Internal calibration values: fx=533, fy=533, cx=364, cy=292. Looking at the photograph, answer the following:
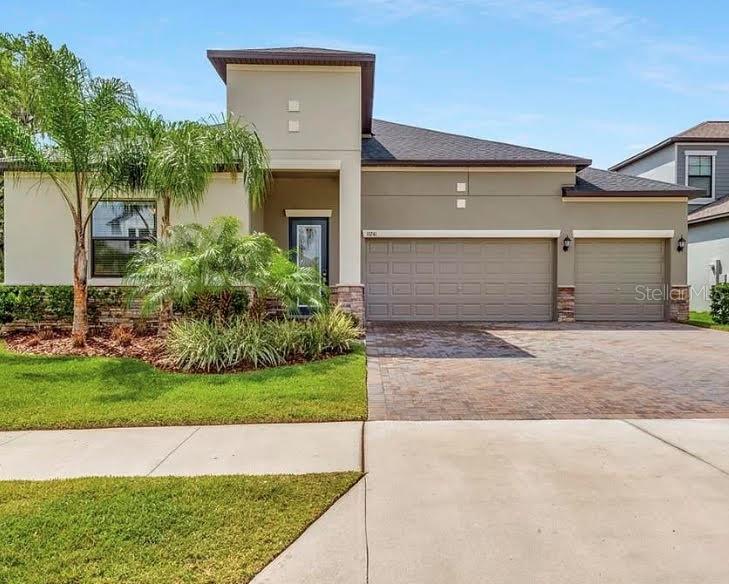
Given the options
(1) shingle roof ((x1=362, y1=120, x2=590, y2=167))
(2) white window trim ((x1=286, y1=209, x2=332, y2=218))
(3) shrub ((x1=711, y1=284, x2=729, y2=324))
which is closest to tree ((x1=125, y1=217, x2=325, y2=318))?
(2) white window trim ((x1=286, y1=209, x2=332, y2=218))

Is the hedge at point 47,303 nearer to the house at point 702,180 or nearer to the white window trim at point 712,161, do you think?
the house at point 702,180

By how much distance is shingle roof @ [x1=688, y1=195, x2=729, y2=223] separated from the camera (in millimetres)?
18203

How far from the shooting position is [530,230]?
51.0 feet

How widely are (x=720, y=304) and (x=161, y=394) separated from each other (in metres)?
15.6

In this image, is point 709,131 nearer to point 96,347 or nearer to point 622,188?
point 622,188

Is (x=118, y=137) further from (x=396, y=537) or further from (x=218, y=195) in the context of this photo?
(x=396, y=537)

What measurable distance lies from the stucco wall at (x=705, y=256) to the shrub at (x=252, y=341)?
15.1m

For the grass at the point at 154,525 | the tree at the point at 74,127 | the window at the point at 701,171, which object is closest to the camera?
the grass at the point at 154,525

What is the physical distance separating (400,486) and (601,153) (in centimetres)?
2867

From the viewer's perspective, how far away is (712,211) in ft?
62.3

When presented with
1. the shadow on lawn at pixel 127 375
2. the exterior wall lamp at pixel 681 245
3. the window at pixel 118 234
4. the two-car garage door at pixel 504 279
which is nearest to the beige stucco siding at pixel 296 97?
the window at pixel 118 234

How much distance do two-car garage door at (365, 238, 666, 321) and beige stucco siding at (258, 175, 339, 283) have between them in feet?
5.05

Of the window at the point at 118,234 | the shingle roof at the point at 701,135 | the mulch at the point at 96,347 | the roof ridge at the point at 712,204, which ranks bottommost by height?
the mulch at the point at 96,347

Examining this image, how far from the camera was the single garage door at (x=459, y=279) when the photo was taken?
51.0 ft
